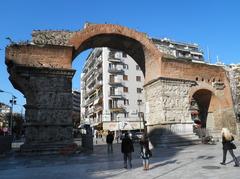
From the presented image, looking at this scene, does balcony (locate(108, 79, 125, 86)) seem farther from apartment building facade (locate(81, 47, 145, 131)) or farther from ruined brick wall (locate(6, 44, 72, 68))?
ruined brick wall (locate(6, 44, 72, 68))

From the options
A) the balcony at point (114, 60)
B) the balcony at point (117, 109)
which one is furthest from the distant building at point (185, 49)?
the balcony at point (117, 109)

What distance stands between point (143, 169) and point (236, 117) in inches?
567

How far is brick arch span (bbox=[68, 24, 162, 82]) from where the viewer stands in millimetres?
17625

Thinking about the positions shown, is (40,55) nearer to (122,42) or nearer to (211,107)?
(122,42)

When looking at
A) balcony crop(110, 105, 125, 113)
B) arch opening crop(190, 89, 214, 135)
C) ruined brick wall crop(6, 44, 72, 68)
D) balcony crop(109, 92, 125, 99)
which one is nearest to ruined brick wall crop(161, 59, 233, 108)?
arch opening crop(190, 89, 214, 135)

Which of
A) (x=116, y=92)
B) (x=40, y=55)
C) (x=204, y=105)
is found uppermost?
(x=116, y=92)

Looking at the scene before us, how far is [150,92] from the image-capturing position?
65.8 ft

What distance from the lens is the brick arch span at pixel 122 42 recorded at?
694 inches

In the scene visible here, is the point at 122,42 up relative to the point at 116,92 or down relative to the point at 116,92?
up

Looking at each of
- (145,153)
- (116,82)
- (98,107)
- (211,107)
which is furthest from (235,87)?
(98,107)

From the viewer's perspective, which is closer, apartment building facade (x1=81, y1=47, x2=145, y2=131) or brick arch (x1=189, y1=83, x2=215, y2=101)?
brick arch (x1=189, y1=83, x2=215, y2=101)

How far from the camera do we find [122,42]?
19703 millimetres

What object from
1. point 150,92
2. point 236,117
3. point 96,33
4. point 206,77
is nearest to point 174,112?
point 150,92

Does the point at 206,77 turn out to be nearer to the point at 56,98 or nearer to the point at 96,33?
the point at 96,33
